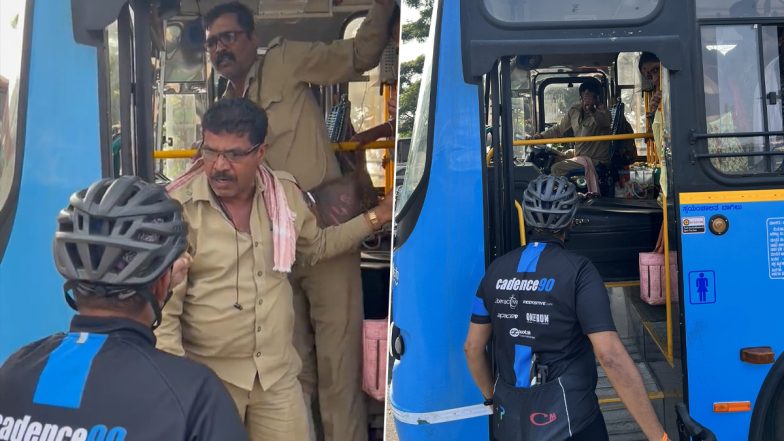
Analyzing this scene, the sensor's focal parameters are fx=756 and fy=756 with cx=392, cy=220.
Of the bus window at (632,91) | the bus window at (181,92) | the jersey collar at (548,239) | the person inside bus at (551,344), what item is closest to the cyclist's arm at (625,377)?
the person inside bus at (551,344)

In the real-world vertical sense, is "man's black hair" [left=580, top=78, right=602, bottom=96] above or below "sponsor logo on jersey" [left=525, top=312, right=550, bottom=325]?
above

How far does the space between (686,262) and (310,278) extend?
157 centimetres

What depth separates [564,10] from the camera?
3.03 m

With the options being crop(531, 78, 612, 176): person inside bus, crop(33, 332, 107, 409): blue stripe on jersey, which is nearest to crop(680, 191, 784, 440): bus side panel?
crop(33, 332, 107, 409): blue stripe on jersey

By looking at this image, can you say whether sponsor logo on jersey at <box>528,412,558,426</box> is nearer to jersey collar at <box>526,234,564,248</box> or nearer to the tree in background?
jersey collar at <box>526,234,564,248</box>

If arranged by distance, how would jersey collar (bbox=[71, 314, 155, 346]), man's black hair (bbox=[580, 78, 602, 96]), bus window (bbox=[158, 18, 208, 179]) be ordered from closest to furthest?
jersey collar (bbox=[71, 314, 155, 346]) < bus window (bbox=[158, 18, 208, 179]) < man's black hair (bbox=[580, 78, 602, 96])

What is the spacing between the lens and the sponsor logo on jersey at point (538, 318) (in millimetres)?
2602

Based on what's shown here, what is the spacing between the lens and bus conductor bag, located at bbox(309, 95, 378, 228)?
3.49 m

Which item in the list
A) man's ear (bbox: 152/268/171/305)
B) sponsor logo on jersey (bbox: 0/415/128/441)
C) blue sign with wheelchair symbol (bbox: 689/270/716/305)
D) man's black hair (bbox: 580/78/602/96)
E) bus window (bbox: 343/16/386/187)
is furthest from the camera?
man's black hair (bbox: 580/78/602/96)

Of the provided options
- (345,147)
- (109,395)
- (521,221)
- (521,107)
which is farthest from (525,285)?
(521,107)

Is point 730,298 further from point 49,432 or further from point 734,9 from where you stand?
point 49,432

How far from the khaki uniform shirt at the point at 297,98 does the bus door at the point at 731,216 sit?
145cm

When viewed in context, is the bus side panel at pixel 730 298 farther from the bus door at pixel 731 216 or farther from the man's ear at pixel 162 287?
the man's ear at pixel 162 287

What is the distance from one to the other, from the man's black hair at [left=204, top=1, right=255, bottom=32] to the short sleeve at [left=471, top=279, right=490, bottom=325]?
1.55m
